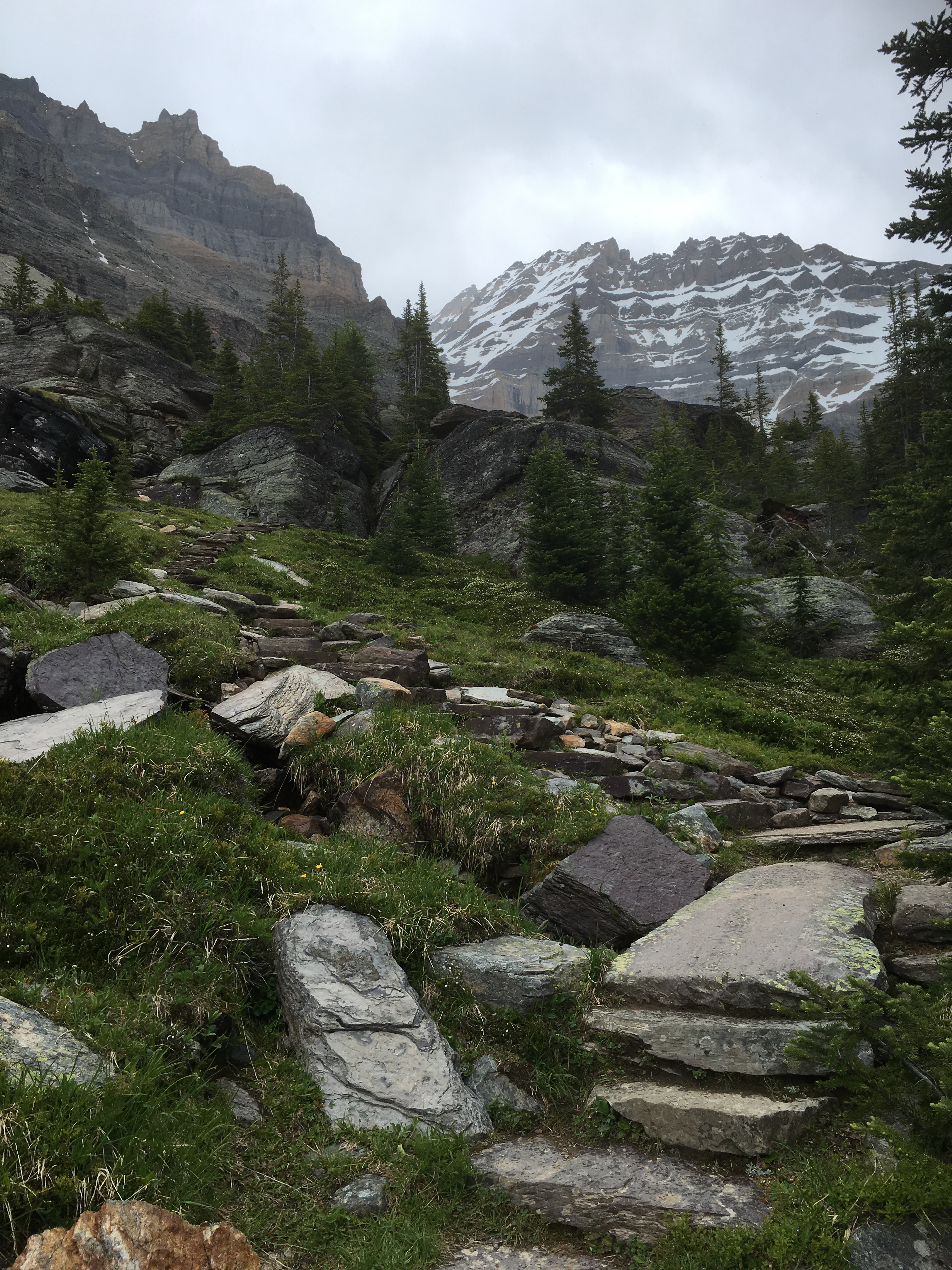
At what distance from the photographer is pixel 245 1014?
15.3 ft

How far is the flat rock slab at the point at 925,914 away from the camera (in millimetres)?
4953

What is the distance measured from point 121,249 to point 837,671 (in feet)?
488

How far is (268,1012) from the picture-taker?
4.75 m

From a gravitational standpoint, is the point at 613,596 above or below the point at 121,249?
below

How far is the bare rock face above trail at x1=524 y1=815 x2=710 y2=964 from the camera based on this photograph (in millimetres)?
6039

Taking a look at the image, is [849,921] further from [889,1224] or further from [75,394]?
[75,394]

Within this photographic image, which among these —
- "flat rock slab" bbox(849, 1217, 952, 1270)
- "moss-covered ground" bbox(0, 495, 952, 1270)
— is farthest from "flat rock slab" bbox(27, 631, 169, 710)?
"flat rock slab" bbox(849, 1217, 952, 1270)

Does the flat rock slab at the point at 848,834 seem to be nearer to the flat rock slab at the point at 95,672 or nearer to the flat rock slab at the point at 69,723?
the flat rock slab at the point at 69,723

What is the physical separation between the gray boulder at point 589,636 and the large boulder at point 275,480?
23953 millimetres

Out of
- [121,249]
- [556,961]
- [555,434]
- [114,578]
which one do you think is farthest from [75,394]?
[121,249]

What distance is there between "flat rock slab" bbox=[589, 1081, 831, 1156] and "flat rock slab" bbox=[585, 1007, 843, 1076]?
0.53 ft

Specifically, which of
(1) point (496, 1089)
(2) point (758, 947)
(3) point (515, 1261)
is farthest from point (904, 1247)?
(1) point (496, 1089)

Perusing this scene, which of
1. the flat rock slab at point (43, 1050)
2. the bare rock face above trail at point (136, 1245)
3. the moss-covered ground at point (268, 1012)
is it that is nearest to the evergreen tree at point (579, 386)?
the moss-covered ground at point (268, 1012)

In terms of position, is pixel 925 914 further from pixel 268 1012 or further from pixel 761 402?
pixel 761 402
